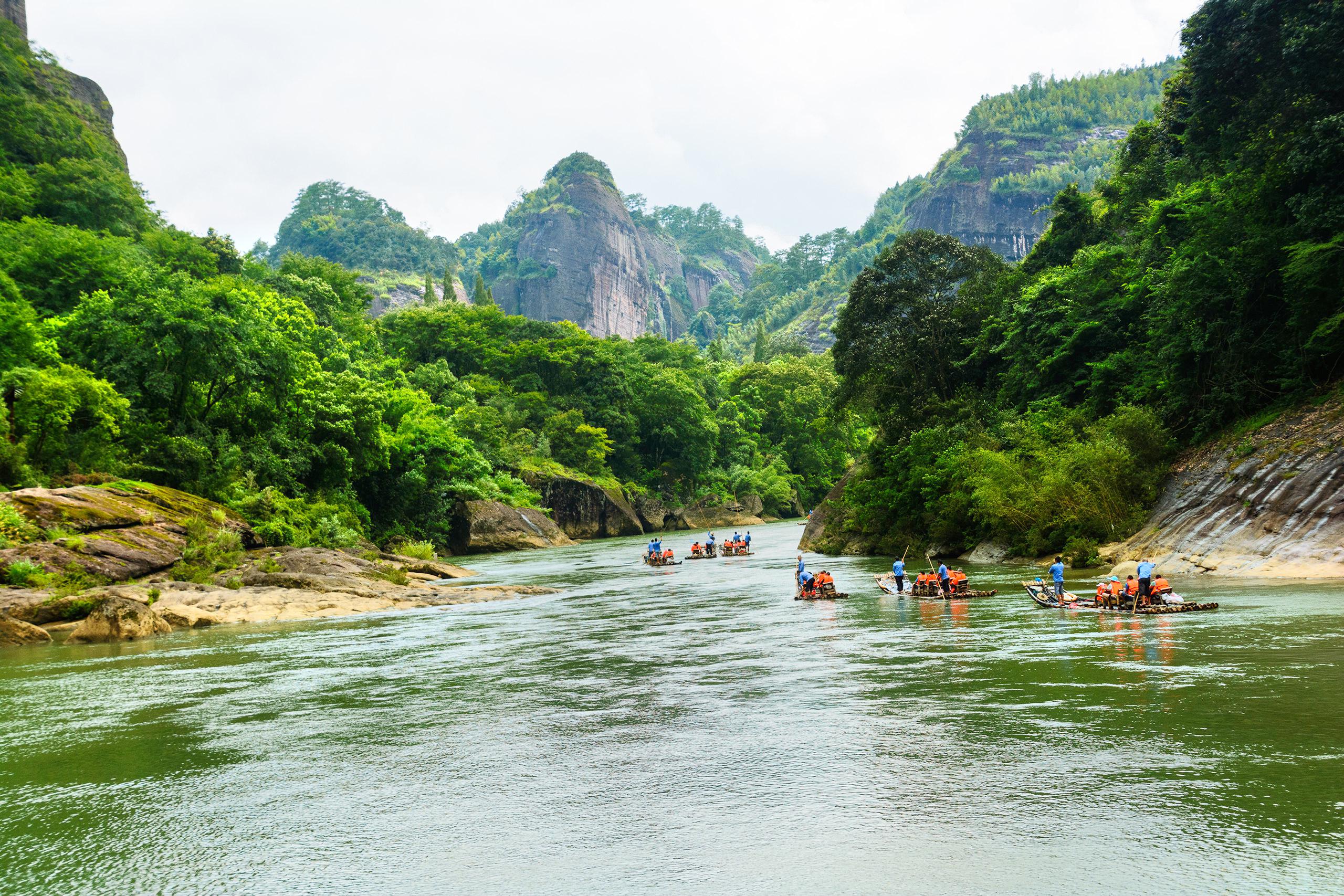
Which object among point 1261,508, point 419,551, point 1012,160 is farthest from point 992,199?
point 1261,508

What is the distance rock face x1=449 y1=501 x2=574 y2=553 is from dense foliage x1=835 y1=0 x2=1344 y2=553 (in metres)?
26.8

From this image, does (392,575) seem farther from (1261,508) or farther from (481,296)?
(481,296)

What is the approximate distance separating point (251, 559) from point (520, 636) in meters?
14.9

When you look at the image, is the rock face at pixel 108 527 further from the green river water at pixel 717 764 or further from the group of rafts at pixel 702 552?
the group of rafts at pixel 702 552

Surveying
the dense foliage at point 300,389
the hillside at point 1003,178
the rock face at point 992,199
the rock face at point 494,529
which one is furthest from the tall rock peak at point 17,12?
the rock face at point 992,199

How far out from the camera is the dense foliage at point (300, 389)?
117 ft

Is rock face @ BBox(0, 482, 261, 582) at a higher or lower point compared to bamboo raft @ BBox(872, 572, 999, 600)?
higher

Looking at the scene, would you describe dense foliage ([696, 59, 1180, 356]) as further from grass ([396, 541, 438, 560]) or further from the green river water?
the green river water

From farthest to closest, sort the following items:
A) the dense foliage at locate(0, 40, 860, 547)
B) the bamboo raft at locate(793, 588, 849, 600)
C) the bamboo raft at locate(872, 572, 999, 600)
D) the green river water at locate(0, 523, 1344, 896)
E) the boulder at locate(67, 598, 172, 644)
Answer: the dense foliage at locate(0, 40, 860, 547) → the bamboo raft at locate(793, 588, 849, 600) → the bamboo raft at locate(872, 572, 999, 600) → the boulder at locate(67, 598, 172, 644) → the green river water at locate(0, 523, 1344, 896)

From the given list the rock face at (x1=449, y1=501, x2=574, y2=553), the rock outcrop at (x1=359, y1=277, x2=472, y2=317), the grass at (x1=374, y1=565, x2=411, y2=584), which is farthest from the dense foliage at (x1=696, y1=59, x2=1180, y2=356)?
the grass at (x1=374, y1=565, x2=411, y2=584)

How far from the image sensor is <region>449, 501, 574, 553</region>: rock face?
2404 inches

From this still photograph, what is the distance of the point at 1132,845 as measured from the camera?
8383mm

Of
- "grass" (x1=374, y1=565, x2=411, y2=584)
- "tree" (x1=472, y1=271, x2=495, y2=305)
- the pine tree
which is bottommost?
"grass" (x1=374, y1=565, x2=411, y2=584)

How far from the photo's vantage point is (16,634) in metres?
24.2
